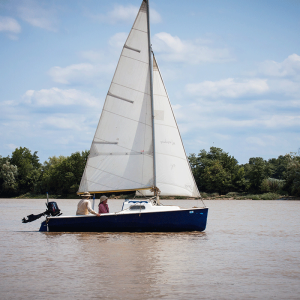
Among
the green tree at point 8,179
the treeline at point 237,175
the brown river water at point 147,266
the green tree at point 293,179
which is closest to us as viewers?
the brown river water at point 147,266

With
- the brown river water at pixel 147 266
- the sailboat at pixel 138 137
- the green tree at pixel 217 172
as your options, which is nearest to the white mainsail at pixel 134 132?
the sailboat at pixel 138 137

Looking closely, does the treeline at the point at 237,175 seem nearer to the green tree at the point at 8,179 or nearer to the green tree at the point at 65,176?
the green tree at the point at 65,176

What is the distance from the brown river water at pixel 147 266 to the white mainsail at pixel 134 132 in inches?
117

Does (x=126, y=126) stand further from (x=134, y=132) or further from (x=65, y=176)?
(x=65, y=176)

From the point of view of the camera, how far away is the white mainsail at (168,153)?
71.9 ft

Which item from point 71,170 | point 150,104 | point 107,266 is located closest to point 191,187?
point 150,104

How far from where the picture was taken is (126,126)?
22.4 meters

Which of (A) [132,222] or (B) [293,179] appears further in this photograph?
(B) [293,179]

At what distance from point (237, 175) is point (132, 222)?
287 ft

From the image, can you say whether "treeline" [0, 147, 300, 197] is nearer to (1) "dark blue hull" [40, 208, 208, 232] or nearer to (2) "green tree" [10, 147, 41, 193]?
(2) "green tree" [10, 147, 41, 193]

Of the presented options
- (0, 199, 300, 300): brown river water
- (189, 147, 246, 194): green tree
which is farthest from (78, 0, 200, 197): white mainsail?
(189, 147, 246, 194): green tree

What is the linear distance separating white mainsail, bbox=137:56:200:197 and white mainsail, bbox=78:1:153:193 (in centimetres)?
44

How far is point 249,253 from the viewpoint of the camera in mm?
16062

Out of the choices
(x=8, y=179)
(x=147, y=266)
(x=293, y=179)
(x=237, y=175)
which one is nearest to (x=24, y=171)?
(x=8, y=179)
